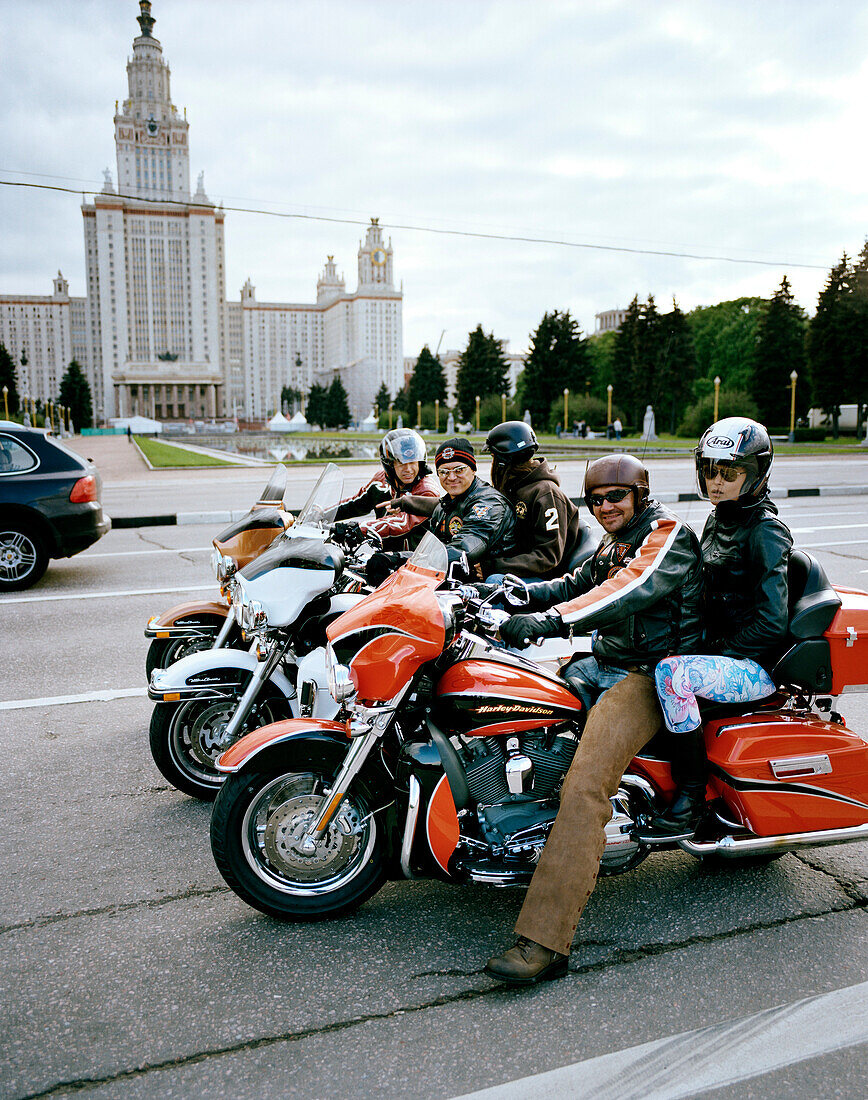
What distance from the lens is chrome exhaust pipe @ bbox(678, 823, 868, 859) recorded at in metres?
2.98

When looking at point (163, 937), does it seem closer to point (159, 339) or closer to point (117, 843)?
point (117, 843)

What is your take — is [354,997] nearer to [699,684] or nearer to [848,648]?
→ [699,684]

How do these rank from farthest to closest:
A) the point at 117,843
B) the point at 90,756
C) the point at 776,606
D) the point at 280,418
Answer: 1. the point at 280,418
2. the point at 90,756
3. the point at 117,843
4. the point at 776,606

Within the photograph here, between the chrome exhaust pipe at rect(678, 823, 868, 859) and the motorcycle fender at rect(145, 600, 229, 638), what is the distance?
2641 millimetres

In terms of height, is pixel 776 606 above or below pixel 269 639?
above

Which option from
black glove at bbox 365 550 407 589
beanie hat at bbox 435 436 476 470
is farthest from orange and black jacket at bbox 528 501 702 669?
beanie hat at bbox 435 436 476 470

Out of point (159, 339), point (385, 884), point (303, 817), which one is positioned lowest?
point (385, 884)

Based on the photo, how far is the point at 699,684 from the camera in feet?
9.64

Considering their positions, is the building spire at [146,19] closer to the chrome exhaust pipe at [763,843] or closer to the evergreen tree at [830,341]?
the evergreen tree at [830,341]

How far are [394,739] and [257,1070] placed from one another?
1.05 m

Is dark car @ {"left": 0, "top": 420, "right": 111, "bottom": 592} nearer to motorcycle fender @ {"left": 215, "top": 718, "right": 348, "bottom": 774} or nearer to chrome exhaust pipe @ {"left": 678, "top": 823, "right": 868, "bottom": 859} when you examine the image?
motorcycle fender @ {"left": 215, "top": 718, "right": 348, "bottom": 774}

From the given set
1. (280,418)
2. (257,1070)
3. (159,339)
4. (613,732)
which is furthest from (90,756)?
(159,339)

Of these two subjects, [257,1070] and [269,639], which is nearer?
[257,1070]

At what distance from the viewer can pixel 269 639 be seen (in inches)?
141
